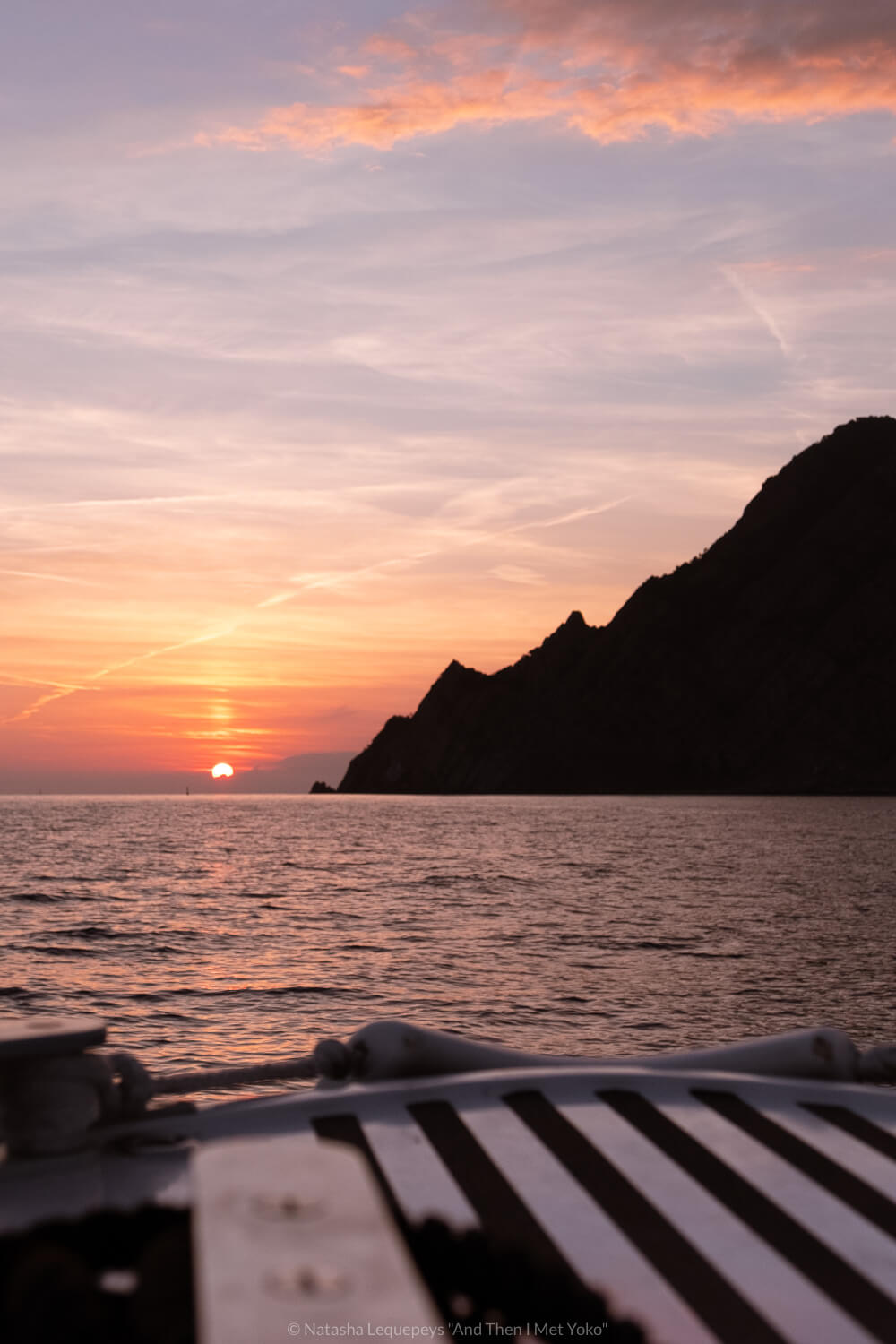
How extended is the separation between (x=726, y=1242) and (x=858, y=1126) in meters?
1.57

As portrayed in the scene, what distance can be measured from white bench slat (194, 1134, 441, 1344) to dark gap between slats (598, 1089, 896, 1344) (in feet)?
5.98

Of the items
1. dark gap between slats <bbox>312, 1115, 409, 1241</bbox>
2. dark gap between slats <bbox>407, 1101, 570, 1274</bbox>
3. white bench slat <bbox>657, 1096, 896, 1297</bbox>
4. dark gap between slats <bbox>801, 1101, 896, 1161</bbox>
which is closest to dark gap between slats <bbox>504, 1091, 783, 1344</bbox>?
dark gap between slats <bbox>407, 1101, 570, 1274</bbox>

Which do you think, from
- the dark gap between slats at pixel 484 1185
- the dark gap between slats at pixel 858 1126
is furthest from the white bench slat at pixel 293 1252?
the dark gap between slats at pixel 858 1126

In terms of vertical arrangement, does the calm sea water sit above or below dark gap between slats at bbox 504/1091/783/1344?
below

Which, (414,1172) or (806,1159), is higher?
(414,1172)

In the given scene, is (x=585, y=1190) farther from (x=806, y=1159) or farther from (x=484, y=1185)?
(x=806, y=1159)

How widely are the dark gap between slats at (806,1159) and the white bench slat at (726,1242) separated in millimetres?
506

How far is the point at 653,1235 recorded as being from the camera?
4.14 m

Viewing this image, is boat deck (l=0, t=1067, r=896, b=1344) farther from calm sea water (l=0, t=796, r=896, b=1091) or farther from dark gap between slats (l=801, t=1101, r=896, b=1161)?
calm sea water (l=0, t=796, r=896, b=1091)

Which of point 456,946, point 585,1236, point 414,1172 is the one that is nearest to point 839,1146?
point 585,1236

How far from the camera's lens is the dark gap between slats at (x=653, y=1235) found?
359 centimetres

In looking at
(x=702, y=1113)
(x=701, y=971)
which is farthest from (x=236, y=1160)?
(x=701, y=971)

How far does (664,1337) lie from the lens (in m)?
3.44

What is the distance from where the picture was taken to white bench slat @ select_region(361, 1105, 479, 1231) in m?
4.18
